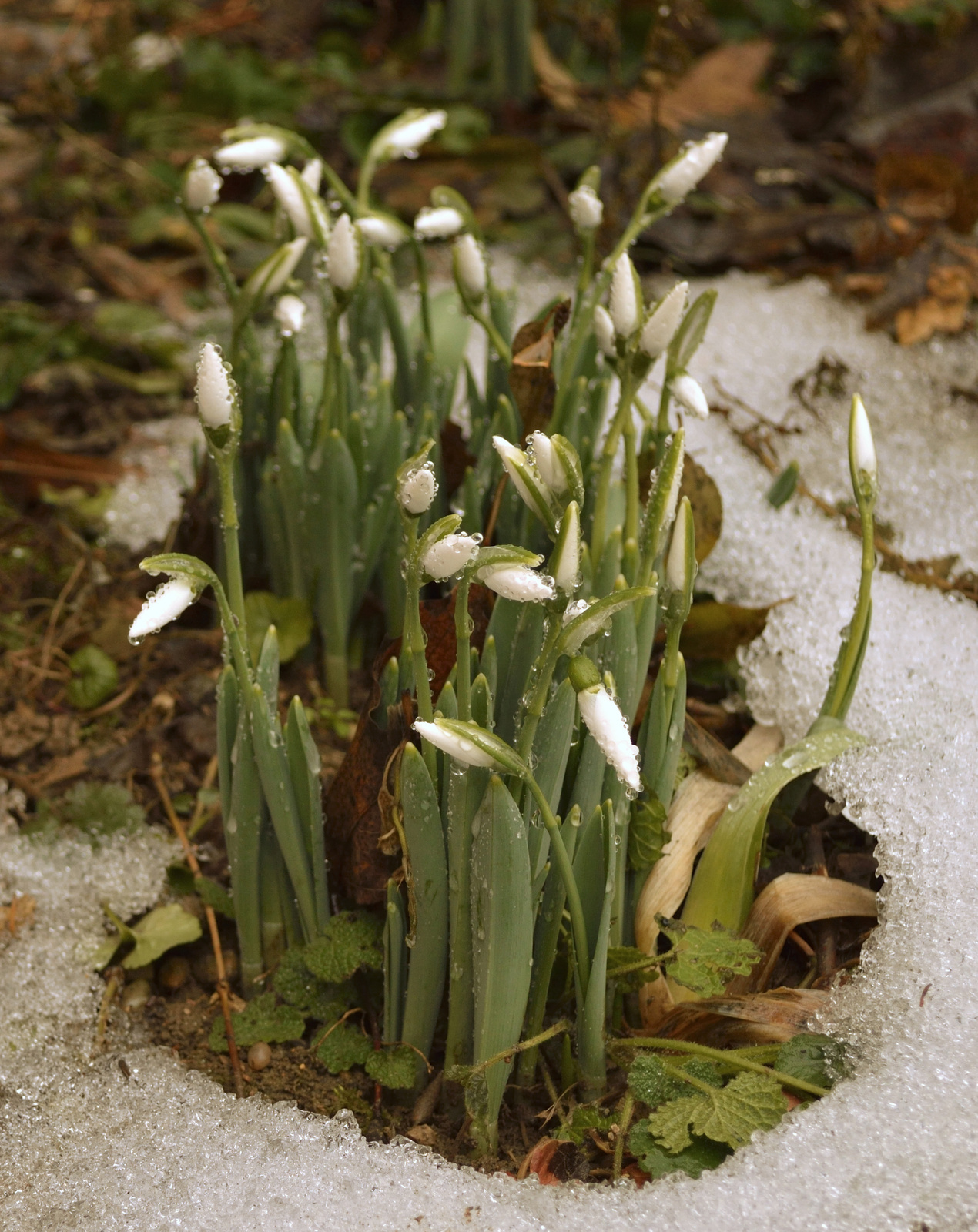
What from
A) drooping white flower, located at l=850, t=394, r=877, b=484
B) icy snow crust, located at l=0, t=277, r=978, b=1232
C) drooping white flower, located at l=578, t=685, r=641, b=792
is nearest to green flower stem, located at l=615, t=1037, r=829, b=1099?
icy snow crust, located at l=0, t=277, r=978, b=1232

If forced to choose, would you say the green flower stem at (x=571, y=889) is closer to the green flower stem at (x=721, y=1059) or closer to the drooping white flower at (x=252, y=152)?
the green flower stem at (x=721, y=1059)

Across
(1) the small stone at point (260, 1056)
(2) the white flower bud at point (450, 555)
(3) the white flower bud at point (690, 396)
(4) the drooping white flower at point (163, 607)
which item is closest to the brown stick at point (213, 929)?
(1) the small stone at point (260, 1056)

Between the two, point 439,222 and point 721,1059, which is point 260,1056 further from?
point 439,222

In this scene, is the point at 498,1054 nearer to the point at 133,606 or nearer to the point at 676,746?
the point at 676,746

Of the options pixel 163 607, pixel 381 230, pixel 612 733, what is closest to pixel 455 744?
pixel 612 733

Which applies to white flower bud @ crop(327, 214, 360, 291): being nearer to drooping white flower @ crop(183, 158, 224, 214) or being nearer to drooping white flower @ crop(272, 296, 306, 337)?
drooping white flower @ crop(272, 296, 306, 337)

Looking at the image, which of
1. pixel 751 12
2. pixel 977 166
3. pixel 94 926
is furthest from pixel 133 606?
pixel 751 12

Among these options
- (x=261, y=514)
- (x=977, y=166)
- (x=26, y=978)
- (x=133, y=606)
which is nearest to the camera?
(x=26, y=978)
